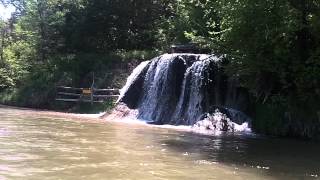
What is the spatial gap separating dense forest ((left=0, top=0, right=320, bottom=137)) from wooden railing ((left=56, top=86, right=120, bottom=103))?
2.55ft

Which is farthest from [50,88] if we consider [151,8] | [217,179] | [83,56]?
[217,179]

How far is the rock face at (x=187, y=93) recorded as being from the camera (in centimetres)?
2208

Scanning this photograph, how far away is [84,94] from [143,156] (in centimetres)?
2006

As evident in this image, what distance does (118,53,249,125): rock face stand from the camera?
2208 cm

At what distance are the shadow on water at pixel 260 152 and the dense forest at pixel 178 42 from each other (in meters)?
2.13

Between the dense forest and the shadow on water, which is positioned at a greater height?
the dense forest

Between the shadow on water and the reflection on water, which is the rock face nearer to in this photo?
the shadow on water

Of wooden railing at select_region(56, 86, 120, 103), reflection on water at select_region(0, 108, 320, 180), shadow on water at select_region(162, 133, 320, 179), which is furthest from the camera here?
wooden railing at select_region(56, 86, 120, 103)

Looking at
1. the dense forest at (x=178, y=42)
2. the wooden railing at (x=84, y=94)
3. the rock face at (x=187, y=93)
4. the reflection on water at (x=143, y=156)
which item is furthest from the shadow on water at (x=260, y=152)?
the wooden railing at (x=84, y=94)

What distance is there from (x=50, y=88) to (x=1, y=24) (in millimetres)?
17111

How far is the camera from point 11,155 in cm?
1033

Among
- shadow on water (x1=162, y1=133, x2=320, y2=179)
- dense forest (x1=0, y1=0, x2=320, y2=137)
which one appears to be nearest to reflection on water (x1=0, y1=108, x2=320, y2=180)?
shadow on water (x1=162, y1=133, x2=320, y2=179)

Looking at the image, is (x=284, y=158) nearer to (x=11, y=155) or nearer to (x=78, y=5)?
(x=11, y=155)

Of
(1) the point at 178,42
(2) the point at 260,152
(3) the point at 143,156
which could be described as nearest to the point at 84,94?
(1) the point at 178,42
